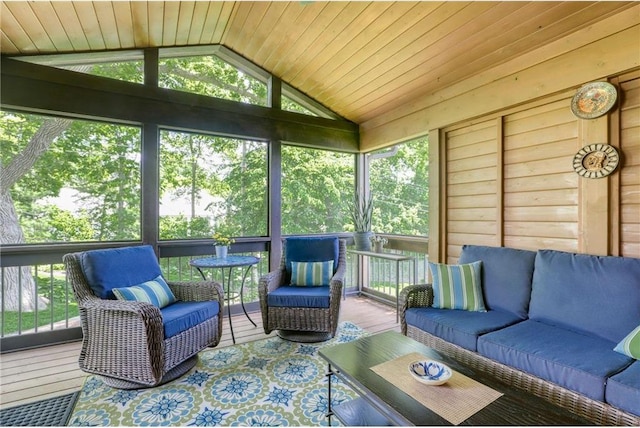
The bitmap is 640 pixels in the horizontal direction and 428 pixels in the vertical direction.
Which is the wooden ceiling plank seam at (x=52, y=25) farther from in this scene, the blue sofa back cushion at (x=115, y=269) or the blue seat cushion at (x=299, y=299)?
the blue seat cushion at (x=299, y=299)

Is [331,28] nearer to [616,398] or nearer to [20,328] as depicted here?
[616,398]

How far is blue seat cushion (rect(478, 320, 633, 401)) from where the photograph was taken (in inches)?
64.8

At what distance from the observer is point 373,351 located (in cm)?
188

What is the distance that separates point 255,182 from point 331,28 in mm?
2077

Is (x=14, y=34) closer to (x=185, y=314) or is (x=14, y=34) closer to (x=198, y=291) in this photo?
(x=198, y=291)

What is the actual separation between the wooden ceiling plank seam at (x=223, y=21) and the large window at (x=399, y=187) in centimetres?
266

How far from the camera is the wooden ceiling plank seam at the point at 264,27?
3.09 metres

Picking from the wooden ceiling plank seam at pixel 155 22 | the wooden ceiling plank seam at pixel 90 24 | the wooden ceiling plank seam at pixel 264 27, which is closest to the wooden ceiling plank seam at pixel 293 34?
the wooden ceiling plank seam at pixel 264 27

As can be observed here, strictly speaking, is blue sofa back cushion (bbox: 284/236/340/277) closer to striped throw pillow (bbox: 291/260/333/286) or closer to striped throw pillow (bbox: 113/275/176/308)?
striped throw pillow (bbox: 291/260/333/286)

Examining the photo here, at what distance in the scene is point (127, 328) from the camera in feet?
7.21

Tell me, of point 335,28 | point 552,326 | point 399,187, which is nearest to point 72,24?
point 335,28

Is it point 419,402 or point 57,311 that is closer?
point 419,402

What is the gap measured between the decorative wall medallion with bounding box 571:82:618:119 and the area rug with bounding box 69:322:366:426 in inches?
110

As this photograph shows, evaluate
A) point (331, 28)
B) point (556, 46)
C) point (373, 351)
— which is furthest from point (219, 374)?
point (556, 46)
